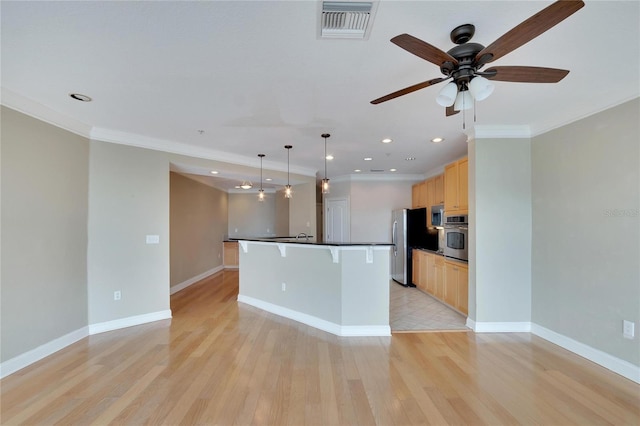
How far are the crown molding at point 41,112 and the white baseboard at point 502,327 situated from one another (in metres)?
5.46

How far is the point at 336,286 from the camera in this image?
3.60 meters

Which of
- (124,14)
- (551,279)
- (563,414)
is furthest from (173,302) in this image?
(551,279)

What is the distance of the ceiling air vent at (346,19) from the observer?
1.58 metres

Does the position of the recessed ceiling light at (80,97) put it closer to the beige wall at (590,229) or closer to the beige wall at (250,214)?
the beige wall at (590,229)

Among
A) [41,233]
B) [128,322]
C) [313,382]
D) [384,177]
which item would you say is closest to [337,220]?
[384,177]

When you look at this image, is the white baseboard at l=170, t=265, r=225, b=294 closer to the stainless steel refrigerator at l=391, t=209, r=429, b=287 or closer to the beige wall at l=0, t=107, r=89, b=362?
the beige wall at l=0, t=107, r=89, b=362

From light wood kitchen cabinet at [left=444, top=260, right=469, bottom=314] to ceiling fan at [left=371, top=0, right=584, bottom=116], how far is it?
2.97 m

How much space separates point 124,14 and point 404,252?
5.80 m

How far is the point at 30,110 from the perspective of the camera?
110 inches

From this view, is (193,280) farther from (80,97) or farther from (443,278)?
(443,278)

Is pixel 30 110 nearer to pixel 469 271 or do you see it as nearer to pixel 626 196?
pixel 469 271

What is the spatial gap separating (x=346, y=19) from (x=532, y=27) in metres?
0.95

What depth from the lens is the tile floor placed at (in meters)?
3.79

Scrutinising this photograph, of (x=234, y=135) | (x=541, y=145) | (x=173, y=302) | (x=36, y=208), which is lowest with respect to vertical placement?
(x=173, y=302)
